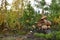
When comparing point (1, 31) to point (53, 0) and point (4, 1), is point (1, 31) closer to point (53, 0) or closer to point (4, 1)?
point (4, 1)

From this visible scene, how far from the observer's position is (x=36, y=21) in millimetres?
2896

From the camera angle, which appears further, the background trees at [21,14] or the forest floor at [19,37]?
the background trees at [21,14]

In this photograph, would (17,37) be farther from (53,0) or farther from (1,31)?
(53,0)

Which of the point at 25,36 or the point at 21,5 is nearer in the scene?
A: the point at 25,36

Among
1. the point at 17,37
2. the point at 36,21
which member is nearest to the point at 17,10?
the point at 36,21

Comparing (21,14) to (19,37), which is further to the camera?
(21,14)

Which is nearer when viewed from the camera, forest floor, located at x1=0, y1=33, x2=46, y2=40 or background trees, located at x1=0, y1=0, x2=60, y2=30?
forest floor, located at x1=0, y1=33, x2=46, y2=40

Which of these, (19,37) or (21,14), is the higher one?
(21,14)

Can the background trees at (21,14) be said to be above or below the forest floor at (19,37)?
above

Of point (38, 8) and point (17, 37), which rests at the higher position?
point (38, 8)

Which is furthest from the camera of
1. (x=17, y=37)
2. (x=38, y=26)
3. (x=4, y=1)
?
(x=4, y=1)

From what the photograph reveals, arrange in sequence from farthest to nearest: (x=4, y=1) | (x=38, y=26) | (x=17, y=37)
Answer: (x=4, y=1), (x=38, y=26), (x=17, y=37)

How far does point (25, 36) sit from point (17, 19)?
416 mm

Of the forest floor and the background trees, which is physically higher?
the background trees
